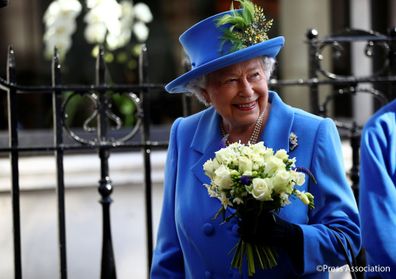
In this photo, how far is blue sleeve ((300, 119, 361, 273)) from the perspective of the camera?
258cm

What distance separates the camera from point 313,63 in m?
4.20

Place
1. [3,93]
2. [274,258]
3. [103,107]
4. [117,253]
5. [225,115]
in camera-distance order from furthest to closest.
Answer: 1. [3,93]
2. [117,253]
3. [103,107]
4. [225,115]
5. [274,258]

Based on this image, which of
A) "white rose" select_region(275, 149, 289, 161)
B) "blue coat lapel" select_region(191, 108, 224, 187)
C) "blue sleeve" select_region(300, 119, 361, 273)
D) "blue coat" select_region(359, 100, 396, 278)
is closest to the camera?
"white rose" select_region(275, 149, 289, 161)

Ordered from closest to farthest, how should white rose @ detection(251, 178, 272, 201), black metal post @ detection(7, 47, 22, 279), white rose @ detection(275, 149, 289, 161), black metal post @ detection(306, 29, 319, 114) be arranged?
white rose @ detection(251, 178, 272, 201) → white rose @ detection(275, 149, 289, 161) → black metal post @ detection(7, 47, 22, 279) → black metal post @ detection(306, 29, 319, 114)

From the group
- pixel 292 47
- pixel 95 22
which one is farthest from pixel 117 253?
pixel 292 47

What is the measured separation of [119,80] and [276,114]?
4.09 metres

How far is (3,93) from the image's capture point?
6379mm

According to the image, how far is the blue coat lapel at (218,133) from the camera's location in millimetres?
2736

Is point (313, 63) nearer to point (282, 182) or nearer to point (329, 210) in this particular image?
point (329, 210)

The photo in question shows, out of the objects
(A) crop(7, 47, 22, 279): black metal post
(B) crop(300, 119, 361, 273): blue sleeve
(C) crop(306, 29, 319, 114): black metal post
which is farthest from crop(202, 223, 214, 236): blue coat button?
(C) crop(306, 29, 319, 114): black metal post

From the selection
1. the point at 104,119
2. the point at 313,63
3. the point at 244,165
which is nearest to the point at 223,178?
the point at 244,165

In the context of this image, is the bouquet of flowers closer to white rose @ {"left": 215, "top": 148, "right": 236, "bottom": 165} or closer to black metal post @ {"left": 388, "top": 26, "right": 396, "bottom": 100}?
white rose @ {"left": 215, "top": 148, "right": 236, "bottom": 165}

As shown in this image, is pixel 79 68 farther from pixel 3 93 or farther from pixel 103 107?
pixel 103 107

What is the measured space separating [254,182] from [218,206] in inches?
14.9
